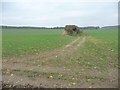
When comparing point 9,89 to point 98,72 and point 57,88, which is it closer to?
point 57,88

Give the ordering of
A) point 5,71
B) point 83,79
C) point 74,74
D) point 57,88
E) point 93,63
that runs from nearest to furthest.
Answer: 1. point 57,88
2. point 83,79
3. point 74,74
4. point 5,71
5. point 93,63

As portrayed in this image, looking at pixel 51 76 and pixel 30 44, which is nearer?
pixel 51 76

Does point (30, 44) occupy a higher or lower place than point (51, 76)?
higher

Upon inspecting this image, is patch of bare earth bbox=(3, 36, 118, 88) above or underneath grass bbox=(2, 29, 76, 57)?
underneath

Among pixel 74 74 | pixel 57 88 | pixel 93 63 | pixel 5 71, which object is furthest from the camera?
pixel 93 63

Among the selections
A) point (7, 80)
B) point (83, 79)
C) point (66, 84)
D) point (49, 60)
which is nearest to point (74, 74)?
point (83, 79)

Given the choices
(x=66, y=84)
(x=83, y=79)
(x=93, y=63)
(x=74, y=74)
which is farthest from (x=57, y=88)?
(x=93, y=63)

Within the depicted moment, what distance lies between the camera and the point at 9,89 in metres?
11.1

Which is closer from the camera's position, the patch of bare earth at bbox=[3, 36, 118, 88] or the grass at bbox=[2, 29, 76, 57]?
the patch of bare earth at bbox=[3, 36, 118, 88]

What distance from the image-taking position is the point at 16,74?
44.4 ft

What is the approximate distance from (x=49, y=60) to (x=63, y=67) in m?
2.24

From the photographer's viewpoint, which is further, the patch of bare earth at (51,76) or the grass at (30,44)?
the grass at (30,44)

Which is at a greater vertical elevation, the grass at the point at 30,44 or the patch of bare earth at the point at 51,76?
the grass at the point at 30,44

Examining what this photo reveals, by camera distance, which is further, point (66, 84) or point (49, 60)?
point (49, 60)
